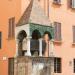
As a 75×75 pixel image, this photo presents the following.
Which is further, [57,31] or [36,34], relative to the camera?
[57,31]

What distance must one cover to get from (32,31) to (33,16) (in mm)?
1149

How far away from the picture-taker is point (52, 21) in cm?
2919

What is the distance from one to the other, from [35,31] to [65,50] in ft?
20.2

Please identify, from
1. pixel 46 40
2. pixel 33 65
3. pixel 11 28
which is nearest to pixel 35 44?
pixel 33 65

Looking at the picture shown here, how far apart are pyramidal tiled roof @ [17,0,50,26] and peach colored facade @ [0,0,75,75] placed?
1.90 metres

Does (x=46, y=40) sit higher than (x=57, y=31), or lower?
lower

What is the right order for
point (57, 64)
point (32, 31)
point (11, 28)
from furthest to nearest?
point (57, 64)
point (11, 28)
point (32, 31)

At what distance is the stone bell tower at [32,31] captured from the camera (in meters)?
23.9

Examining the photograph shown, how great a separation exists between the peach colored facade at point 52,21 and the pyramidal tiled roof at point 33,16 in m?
1.90

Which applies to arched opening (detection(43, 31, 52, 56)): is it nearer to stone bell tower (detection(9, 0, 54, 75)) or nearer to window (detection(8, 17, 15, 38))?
stone bell tower (detection(9, 0, 54, 75))

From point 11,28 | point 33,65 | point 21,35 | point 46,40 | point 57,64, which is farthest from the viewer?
point 57,64

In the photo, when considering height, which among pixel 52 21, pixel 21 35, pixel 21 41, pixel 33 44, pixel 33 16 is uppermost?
pixel 52 21

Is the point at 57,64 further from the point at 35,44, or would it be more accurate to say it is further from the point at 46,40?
the point at 35,44

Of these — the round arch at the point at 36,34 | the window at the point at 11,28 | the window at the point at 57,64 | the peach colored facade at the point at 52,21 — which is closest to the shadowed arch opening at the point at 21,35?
the round arch at the point at 36,34
